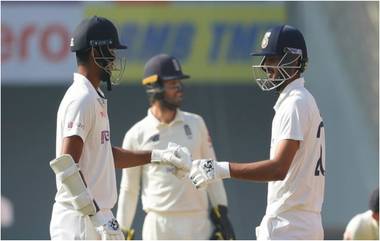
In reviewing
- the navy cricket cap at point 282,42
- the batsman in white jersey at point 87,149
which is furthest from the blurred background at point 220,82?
the batsman in white jersey at point 87,149

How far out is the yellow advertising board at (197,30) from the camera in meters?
12.3

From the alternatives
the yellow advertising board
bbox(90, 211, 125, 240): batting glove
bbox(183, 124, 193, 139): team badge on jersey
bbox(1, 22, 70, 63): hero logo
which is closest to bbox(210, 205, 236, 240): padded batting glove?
bbox(183, 124, 193, 139): team badge on jersey

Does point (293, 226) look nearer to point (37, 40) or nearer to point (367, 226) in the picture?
point (367, 226)

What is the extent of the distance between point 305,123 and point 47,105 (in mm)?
8264

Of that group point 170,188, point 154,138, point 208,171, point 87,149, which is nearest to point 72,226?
point 87,149

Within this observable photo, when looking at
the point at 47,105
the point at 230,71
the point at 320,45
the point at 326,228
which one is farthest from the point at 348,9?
the point at 47,105

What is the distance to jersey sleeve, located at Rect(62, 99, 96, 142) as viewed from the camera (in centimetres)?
502

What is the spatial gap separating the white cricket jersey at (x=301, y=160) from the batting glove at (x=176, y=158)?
0.77 m

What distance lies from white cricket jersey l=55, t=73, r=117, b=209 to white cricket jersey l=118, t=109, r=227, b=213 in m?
2.11

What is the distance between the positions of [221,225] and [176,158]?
1673mm

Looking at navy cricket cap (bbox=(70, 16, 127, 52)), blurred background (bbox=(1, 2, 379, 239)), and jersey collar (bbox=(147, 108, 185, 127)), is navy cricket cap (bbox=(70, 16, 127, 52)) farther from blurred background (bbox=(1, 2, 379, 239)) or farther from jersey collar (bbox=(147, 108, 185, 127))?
blurred background (bbox=(1, 2, 379, 239))

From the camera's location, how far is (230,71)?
12516 mm

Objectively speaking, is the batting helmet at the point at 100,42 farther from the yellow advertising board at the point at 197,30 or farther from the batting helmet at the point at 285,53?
the yellow advertising board at the point at 197,30

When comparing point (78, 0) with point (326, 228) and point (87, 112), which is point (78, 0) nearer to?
point (326, 228)
